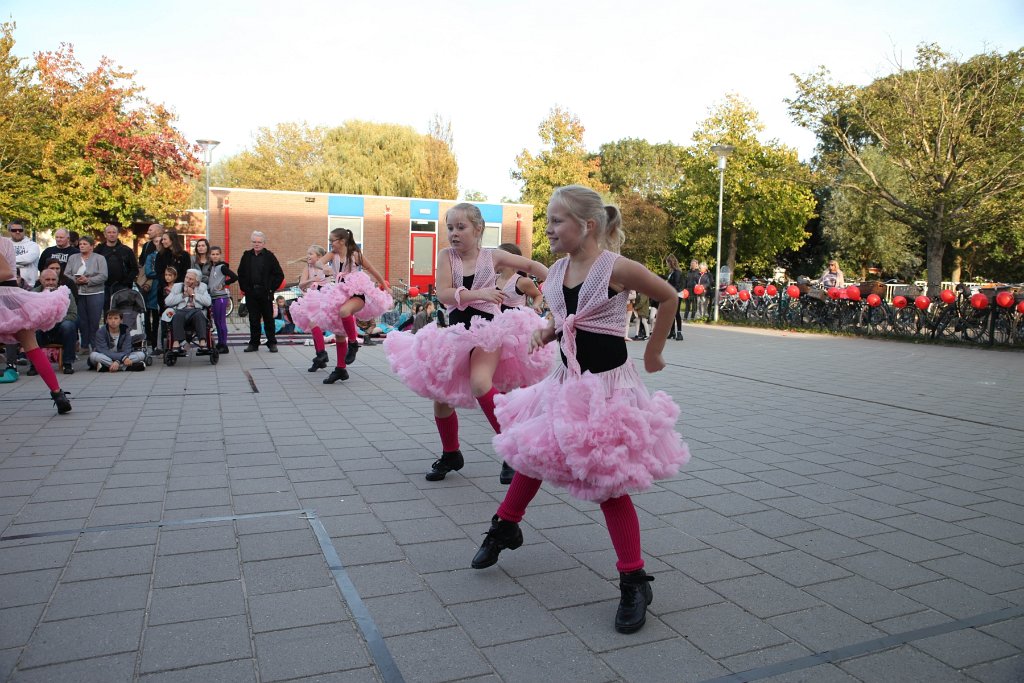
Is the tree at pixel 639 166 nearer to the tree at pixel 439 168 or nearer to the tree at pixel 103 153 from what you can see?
the tree at pixel 439 168

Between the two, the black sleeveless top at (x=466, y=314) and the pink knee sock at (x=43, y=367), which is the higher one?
the black sleeveless top at (x=466, y=314)

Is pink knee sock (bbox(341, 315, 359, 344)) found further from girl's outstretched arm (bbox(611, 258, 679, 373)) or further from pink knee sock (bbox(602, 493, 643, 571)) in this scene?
pink knee sock (bbox(602, 493, 643, 571))

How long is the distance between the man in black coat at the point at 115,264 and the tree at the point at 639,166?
168 feet

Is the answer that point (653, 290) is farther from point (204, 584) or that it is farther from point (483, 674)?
point (204, 584)

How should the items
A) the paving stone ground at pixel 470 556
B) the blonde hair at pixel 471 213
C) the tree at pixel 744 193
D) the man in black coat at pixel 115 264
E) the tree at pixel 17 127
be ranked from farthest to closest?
the tree at pixel 744 193 → the tree at pixel 17 127 → the man in black coat at pixel 115 264 → the blonde hair at pixel 471 213 → the paving stone ground at pixel 470 556

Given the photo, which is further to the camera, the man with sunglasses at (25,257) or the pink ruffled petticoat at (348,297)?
the man with sunglasses at (25,257)

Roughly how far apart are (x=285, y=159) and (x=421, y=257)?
70.7 ft

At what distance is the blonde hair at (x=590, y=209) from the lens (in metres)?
3.42

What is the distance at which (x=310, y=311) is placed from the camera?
10.2m

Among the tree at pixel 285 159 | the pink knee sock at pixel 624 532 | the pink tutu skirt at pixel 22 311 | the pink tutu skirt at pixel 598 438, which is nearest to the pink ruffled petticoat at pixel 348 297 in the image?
the pink tutu skirt at pixel 22 311

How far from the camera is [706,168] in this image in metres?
39.7

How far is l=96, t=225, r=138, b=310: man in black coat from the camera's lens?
11.7m

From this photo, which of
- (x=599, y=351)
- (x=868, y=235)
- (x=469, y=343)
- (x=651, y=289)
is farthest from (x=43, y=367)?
(x=868, y=235)

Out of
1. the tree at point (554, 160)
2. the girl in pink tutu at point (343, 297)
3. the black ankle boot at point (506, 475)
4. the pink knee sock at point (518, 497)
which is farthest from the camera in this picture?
the tree at point (554, 160)
